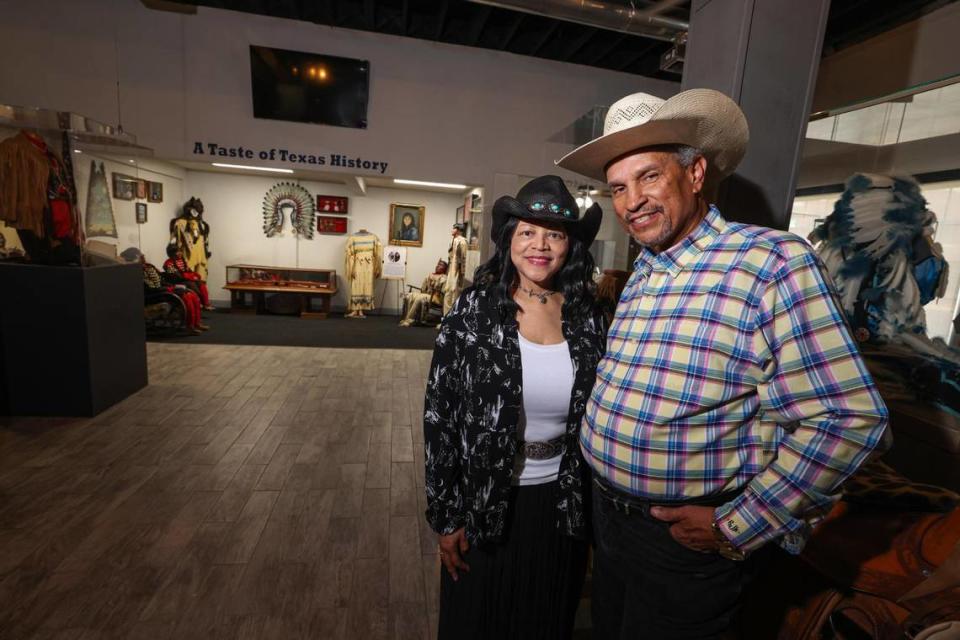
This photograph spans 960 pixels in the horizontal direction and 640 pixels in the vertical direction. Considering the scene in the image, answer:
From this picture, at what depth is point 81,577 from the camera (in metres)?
2.14

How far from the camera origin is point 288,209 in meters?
9.68

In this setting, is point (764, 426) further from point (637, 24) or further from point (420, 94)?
point (420, 94)

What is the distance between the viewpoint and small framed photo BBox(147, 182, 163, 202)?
788 centimetres

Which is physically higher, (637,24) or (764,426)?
(637,24)

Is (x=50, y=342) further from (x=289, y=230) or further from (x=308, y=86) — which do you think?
(x=289, y=230)

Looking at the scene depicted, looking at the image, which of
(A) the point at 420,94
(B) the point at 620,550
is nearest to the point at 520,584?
(B) the point at 620,550

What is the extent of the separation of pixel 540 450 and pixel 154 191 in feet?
30.2

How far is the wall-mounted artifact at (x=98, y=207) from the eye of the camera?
168 inches

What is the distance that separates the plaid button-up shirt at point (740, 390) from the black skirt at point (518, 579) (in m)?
0.37

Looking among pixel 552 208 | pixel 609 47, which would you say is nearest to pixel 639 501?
pixel 552 208

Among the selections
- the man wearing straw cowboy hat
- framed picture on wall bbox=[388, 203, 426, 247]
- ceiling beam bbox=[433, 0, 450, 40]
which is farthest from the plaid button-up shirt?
framed picture on wall bbox=[388, 203, 426, 247]

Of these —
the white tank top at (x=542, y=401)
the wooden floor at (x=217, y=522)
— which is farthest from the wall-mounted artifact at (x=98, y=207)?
the white tank top at (x=542, y=401)

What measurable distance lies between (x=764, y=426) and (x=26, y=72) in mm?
8527

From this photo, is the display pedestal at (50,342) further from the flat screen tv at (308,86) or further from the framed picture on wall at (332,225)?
the framed picture on wall at (332,225)
